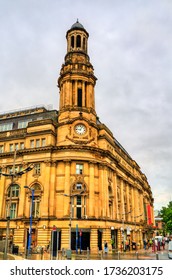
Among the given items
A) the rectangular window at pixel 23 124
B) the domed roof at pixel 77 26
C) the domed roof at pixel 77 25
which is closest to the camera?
the rectangular window at pixel 23 124

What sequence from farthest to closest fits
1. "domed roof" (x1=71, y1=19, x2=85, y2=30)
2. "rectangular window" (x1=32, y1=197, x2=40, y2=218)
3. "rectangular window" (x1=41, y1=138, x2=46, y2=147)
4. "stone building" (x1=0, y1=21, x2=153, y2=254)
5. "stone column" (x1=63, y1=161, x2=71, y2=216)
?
"domed roof" (x1=71, y1=19, x2=85, y2=30), "rectangular window" (x1=41, y1=138, x2=46, y2=147), "rectangular window" (x1=32, y1=197, x2=40, y2=218), "stone column" (x1=63, y1=161, x2=71, y2=216), "stone building" (x1=0, y1=21, x2=153, y2=254)

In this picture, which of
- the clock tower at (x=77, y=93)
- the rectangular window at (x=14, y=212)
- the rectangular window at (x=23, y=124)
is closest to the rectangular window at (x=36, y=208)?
the rectangular window at (x=14, y=212)

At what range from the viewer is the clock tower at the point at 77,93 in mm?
53062

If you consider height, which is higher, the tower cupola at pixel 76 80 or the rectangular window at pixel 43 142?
the tower cupola at pixel 76 80

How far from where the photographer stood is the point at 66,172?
162ft

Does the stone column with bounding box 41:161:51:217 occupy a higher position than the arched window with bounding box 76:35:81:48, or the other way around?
the arched window with bounding box 76:35:81:48

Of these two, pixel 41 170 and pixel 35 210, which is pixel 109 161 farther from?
pixel 35 210

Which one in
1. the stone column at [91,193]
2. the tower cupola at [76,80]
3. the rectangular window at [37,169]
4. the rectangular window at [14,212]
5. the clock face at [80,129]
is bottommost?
the rectangular window at [14,212]

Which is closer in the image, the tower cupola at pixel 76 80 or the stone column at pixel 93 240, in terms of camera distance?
the stone column at pixel 93 240

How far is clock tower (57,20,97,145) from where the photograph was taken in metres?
53.1

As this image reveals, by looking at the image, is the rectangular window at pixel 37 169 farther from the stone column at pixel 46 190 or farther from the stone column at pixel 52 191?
the stone column at pixel 52 191

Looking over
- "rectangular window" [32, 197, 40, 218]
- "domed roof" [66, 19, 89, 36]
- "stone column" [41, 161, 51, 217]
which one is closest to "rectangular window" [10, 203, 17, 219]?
"rectangular window" [32, 197, 40, 218]

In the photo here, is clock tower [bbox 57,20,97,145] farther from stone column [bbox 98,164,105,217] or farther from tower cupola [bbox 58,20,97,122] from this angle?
stone column [bbox 98,164,105,217]

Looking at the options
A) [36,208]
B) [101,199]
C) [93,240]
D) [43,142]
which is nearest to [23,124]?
[43,142]
